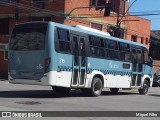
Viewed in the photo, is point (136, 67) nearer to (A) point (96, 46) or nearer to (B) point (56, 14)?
(A) point (96, 46)

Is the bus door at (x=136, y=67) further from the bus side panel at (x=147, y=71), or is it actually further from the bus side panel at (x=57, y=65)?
the bus side panel at (x=57, y=65)

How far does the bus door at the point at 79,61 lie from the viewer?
19250mm

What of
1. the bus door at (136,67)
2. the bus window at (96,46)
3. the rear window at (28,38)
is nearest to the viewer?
the rear window at (28,38)

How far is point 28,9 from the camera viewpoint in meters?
45.3

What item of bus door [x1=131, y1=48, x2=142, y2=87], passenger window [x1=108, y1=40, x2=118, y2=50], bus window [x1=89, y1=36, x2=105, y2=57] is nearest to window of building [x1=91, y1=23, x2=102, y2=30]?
bus door [x1=131, y1=48, x2=142, y2=87]

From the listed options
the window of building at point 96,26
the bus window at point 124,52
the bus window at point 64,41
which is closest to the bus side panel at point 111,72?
the bus window at point 124,52

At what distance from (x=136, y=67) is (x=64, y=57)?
22.8 feet

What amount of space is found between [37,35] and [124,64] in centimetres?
651

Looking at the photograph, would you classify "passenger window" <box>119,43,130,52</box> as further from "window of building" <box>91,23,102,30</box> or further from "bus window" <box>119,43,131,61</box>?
"window of building" <box>91,23,102,30</box>

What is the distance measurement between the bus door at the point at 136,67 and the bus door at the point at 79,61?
5.03m

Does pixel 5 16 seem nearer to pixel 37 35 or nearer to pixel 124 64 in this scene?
pixel 124 64

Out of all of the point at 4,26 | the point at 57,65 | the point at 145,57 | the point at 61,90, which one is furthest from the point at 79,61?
the point at 4,26

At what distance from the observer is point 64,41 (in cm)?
1869

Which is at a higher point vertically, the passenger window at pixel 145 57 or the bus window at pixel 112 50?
the bus window at pixel 112 50
